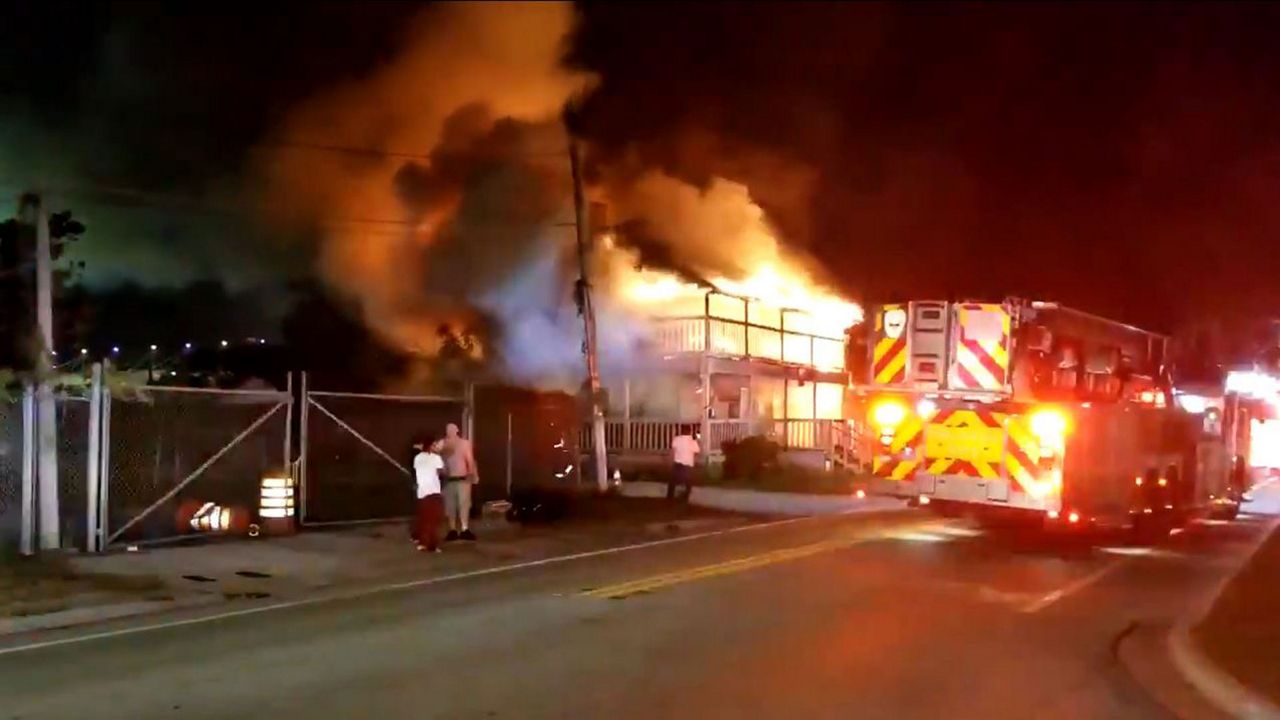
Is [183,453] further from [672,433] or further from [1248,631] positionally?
[672,433]

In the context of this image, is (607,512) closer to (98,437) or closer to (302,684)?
(98,437)

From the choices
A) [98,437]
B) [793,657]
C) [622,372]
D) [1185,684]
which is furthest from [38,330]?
[622,372]

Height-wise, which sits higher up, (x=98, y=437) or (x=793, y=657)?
(x=98, y=437)

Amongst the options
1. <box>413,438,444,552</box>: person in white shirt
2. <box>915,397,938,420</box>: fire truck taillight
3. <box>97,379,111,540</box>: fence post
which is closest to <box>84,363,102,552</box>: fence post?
<box>97,379,111,540</box>: fence post

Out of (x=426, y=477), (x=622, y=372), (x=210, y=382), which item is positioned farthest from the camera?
(x=622, y=372)

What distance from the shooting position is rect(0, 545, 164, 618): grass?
10.8 m

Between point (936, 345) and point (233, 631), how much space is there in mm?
9377

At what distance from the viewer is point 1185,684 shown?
824 centimetres

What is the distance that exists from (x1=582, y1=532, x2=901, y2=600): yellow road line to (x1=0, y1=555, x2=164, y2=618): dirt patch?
13.6 feet

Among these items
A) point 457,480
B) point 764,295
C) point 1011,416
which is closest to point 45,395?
point 457,480

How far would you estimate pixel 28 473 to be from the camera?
13.7 metres

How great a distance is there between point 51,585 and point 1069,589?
944 centimetres

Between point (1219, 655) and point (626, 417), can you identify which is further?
point (626, 417)

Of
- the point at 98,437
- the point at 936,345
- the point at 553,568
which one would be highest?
the point at 936,345
